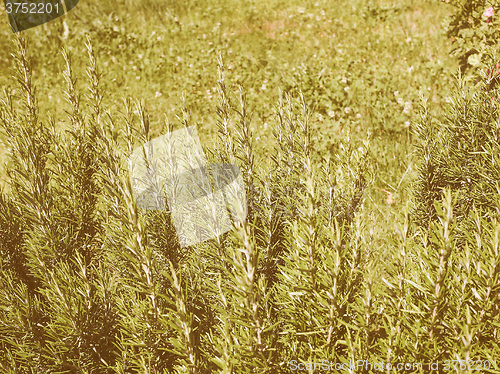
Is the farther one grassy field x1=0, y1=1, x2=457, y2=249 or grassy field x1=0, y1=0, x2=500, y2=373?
grassy field x1=0, y1=1, x2=457, y2=249

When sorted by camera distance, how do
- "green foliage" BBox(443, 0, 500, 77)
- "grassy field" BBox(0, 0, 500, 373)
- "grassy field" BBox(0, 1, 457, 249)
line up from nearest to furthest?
"grassy field" BBox(0, 0, 500, 373) → "green foliage" BBox(443, 0, 500, 77) → "grassy field" BBox(0, 1, 457, 249)

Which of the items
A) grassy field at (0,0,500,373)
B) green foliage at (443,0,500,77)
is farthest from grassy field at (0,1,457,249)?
green foliage at (443,0,500,77)

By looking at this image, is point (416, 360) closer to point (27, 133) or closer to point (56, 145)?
Result: point (27, 133)

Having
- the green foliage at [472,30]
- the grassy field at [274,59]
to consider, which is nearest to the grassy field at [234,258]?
the grassy field at [274,59]

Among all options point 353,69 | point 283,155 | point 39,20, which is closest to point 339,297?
point 283,155

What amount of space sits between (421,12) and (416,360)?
8.62 meters

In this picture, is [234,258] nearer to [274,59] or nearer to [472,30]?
[472,30]

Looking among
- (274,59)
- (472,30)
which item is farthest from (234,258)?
(274,59)

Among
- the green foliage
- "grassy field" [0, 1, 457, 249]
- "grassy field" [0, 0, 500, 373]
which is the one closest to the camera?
"grassy field" [0, 0, 500, 373]

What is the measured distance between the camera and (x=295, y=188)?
223cm

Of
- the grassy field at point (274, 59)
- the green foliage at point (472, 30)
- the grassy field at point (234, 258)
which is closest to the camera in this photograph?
the grassy field at point (234, 258)

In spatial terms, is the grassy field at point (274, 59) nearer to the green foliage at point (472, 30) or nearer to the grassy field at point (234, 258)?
the grassy field at point (234, 258)

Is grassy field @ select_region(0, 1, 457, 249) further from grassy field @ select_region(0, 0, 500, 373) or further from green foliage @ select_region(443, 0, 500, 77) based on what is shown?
green foliage @ select_region(443, 0, 500, 77)

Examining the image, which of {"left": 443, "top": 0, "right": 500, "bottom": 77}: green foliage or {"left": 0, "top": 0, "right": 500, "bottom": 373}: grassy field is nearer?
{"left": 0, "top": 0, "right": 500, "bottom": 373}: grassy field
